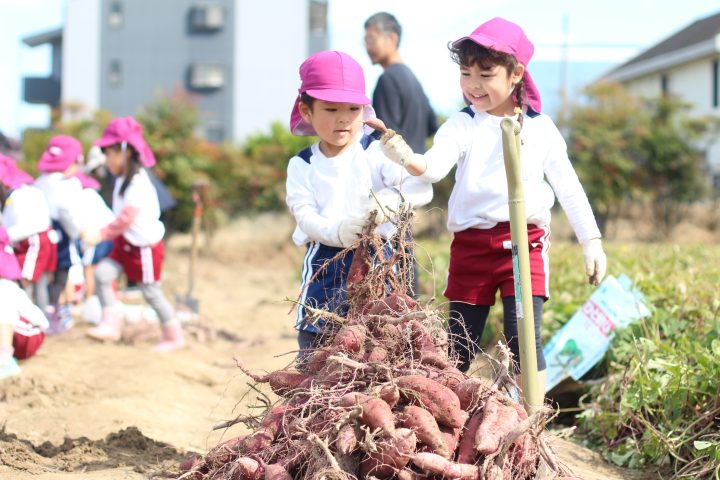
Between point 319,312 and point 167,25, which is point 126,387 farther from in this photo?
point 167,25

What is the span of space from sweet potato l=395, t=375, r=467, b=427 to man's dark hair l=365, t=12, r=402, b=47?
3.42 m

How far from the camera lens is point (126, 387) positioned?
5609mm

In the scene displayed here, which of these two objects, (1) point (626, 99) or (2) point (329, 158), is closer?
(2) point (329, 158)

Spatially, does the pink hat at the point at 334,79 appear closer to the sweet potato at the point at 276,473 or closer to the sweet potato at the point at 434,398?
the sweet potato at the point at 434,398

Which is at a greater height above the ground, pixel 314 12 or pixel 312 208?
pixel 314 12

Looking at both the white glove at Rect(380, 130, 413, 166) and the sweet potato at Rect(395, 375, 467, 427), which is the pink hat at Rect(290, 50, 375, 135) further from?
the sweet potato at Rect(395, 375, 467, 427)

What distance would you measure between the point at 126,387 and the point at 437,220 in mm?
12384

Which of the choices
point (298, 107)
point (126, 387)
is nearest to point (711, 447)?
point (298, 107)

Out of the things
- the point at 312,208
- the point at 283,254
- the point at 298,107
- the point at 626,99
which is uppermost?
the point at 626,99

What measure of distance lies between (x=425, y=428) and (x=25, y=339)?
3.91 meters

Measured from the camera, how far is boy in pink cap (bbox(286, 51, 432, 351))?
3.59 m

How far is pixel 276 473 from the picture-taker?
270cm

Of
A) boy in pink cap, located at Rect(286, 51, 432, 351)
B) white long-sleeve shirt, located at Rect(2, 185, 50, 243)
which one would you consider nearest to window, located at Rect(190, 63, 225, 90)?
white long-sleeve shirt, located at Rect(2, 185, 50, 243)

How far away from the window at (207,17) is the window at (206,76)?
153 cm
